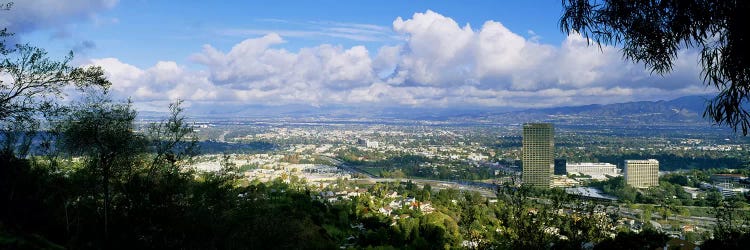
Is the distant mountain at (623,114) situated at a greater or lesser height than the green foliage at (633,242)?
greater

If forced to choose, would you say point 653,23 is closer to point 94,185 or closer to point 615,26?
point 615,26

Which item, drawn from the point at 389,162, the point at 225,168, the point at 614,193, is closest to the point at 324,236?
the point at 225,168

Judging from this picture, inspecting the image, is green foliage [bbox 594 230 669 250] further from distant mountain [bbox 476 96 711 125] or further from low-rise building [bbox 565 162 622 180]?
distant mountain [bbox 476 96 711 125]

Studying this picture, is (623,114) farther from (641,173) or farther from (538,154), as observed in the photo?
(538,154)

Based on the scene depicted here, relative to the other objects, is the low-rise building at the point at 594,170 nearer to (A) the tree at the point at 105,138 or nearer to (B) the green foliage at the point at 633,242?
(B) the green foliage at the point at 633,242

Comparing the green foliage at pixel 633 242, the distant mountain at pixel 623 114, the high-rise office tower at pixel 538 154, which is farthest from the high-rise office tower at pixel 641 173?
the distant mountain at pixel 623 114

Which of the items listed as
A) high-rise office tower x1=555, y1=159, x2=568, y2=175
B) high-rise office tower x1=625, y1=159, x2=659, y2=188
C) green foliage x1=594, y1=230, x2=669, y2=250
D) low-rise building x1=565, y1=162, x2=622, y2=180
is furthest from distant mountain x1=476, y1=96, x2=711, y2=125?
green foliage x1=594, y1=230, x2=669, y2=250

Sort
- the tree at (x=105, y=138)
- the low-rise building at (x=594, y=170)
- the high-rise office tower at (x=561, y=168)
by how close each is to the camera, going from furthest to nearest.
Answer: the low-rise building at (x=594, y=170), the high-rise office tower at (x=561, y=168), the tree at (x=105, y=138)

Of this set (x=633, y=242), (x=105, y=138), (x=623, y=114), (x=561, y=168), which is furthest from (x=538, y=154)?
(x=623, y=114)
